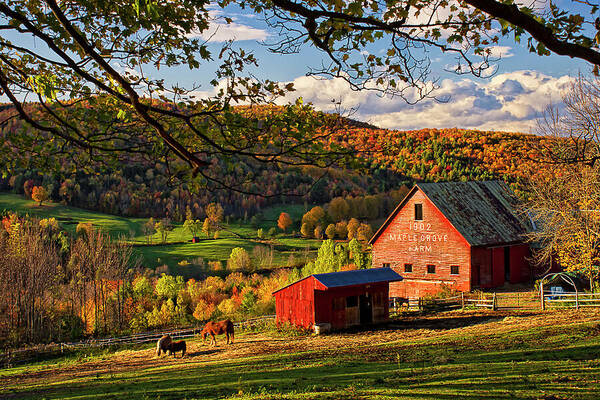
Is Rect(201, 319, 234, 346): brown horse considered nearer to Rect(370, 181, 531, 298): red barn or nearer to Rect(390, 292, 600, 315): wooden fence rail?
Rect(390, 292, 600, 315): wooden fence rail

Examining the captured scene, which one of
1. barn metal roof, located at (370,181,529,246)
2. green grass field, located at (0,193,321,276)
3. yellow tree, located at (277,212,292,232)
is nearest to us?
barn metal roof, located at (370,181,529,246)

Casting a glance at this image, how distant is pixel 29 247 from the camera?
190ft

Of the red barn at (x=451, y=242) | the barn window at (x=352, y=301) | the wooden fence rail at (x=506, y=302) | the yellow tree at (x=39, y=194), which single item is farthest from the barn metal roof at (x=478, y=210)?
the yellow tree at (x=39, y=194)

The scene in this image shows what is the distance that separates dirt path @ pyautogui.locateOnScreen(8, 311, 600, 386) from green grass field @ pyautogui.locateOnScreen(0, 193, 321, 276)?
76.6 meters

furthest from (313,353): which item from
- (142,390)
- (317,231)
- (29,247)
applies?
(317,231)

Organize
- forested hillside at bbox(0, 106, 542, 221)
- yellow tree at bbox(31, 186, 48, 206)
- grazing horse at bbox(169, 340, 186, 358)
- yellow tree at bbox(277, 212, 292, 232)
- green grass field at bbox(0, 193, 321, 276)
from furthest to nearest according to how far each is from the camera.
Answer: yellow tree at bbox(277, 212, 292, 232) < yellow tree at bbox(31, 186, 48, 206) < green grass field at bbox(0, 193, 321, 276) < forested hillside at bbox(0, 106, 542, 221) < grazing horse at bbox(169, 340, 186, 358)

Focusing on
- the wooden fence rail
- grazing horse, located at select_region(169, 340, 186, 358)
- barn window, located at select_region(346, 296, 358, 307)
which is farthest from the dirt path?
barn window, located at select_region(346, 296, 358, 307)

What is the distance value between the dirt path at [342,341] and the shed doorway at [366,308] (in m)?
1.73

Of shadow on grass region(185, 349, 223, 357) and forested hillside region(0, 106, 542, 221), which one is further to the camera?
forested hillside region(0, 106, 542, 221)

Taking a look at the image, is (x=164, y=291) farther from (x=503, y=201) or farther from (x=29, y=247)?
(x=503, y=201)

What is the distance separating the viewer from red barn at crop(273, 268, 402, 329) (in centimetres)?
3105

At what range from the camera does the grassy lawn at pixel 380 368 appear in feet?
36.5

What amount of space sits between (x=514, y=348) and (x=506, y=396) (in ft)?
24.8

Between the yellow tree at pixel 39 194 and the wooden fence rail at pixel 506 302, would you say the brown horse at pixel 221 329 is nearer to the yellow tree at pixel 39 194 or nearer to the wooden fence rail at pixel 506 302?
the wooden fence rail at pixel 506 302
